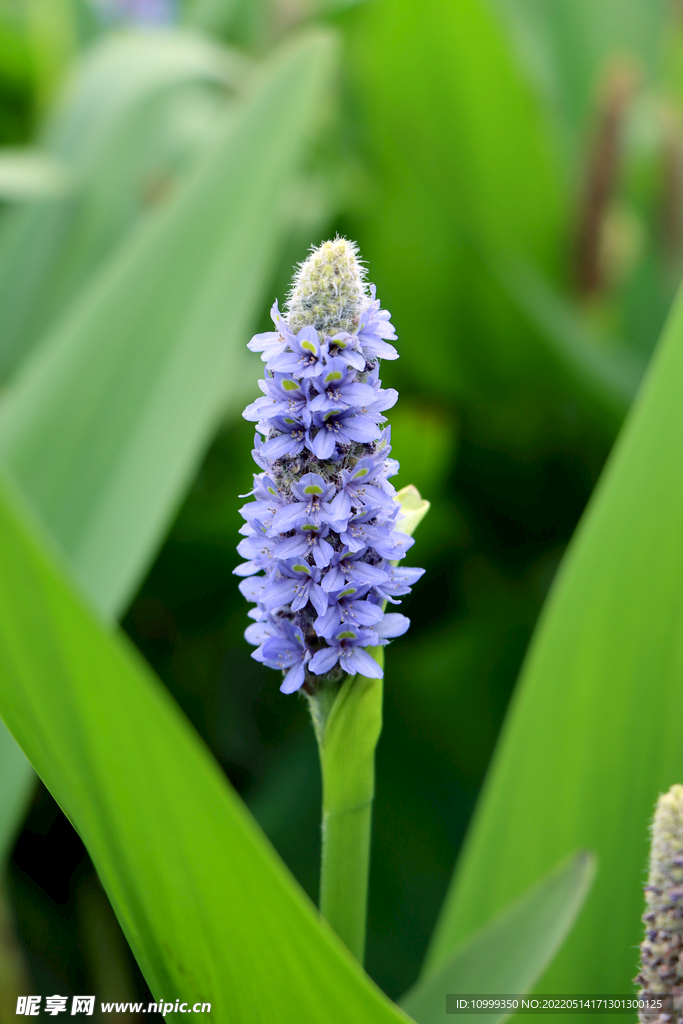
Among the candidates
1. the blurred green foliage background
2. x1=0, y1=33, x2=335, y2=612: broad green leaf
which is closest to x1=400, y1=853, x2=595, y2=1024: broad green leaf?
x1=0, y1=33, x2=335, y2=612: broad green leaf

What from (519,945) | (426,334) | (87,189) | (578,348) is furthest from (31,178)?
(519,945)

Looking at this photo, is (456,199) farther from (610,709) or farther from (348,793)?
(348,793)

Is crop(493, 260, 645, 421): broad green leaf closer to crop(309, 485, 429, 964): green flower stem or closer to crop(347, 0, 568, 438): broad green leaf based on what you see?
crop(347, 0, 568, 438): broad green leaf

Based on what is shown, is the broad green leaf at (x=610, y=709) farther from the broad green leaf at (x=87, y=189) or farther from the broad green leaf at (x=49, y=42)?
the broad green leaf at (x=49, y=42)

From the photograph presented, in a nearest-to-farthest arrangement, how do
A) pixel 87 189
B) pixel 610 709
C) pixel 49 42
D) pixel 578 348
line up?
pixel 610 709, pixel 87 189, pixel 578 348, pixel 49 42

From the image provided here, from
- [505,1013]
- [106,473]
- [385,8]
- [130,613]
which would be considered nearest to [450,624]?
[130,613]

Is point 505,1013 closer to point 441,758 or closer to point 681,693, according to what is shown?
point 681,693
